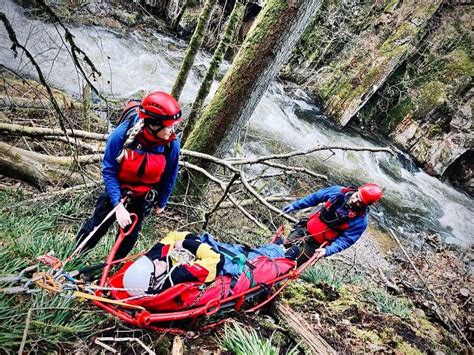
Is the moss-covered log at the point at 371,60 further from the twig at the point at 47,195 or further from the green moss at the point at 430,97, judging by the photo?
the twig at the point at 47,195

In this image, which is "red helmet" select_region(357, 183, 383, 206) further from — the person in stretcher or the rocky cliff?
the rocky cliff

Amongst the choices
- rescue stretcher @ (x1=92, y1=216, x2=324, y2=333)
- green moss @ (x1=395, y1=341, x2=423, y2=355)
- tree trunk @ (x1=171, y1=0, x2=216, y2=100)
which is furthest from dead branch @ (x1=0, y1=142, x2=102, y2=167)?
green moss @ (x1=395, y1=341, x2=423, y2=355)

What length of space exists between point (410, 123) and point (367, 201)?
1537 centimetres

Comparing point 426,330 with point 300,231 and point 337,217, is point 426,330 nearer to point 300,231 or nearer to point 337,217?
point 337,217

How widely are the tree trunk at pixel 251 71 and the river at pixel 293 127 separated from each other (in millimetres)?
5411

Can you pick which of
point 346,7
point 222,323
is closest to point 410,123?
point 346,7

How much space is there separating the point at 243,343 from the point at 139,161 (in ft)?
6.29

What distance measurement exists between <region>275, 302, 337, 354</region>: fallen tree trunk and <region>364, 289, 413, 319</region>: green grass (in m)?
2.07

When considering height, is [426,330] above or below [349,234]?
below

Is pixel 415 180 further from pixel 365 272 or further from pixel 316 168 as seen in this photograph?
pixel 365 272

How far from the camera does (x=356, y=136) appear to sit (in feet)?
54.6

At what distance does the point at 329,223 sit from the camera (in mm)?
4938

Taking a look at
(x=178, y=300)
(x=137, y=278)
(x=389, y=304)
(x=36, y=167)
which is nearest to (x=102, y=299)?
(x=137, y=278)

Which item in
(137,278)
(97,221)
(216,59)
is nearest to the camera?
(137,278)
